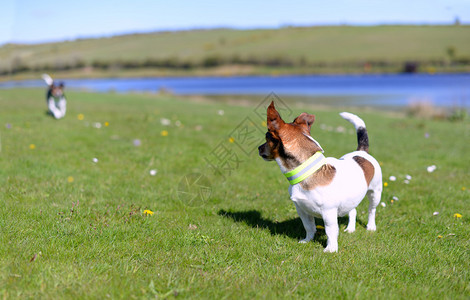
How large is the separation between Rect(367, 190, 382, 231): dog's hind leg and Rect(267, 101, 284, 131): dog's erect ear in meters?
2.00

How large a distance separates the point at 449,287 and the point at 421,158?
789cm

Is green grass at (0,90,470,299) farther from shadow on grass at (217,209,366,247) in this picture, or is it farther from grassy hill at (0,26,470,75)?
grassy hill at (0,26,470,75)

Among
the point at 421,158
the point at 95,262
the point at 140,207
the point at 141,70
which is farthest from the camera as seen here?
the point at 141,70

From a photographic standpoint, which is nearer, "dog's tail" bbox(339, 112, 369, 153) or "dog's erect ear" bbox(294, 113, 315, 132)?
"dog's erect ear" bbox(294, 113, 315, 132)

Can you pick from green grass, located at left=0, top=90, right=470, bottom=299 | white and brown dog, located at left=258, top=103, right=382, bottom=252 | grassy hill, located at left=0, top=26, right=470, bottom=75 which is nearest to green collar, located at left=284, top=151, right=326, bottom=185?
white and brown dog, located at left=258, top=103, right=382, bottom=252

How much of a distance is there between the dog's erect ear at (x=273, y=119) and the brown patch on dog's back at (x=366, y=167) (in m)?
1.37

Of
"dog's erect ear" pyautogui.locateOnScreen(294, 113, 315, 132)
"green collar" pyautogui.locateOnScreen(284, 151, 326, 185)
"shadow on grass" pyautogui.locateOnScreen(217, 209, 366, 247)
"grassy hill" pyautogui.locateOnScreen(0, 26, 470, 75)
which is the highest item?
"grassy hill" pyautogui.locateOnScreen(0, 26, 470, 75)

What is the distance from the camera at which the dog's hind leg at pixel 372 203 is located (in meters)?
5.27

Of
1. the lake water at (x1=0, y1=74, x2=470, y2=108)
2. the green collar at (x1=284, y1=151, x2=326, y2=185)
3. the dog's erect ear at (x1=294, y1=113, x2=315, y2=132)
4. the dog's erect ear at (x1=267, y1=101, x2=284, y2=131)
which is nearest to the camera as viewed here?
the dog's erect ear at (x1=267, y1=101, x2=284, y2=131)

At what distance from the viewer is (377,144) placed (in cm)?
1320

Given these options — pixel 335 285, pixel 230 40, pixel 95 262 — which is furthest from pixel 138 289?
pixel 230 40

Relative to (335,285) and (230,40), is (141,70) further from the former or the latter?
(335,285)

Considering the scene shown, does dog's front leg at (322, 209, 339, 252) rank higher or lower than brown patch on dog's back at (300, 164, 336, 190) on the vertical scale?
lower

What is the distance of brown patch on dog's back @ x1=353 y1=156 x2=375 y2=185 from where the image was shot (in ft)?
15.7
